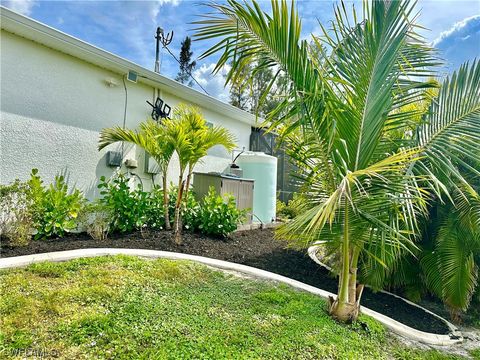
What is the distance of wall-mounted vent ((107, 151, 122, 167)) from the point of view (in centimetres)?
621

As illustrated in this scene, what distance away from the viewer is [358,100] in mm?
2885

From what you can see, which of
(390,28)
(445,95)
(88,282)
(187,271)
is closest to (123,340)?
(88,282)

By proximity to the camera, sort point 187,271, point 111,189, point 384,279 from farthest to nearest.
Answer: point 111,189
point 384,279
point 187,271

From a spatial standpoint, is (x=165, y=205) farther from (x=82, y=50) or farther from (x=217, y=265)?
(x=82, y=50)

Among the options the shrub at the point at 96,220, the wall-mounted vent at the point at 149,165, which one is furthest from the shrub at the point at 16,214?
the wall-mounted vent at the point at 149,165

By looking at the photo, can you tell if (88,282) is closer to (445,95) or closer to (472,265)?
(445,95)

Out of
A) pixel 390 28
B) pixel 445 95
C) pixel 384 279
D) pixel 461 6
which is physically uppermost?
pixel 461 6

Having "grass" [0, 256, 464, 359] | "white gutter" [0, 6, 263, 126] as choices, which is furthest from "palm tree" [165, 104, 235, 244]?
"grass" [0, 256, 464, 359]

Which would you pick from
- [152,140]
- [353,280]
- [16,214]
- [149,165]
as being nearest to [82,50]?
[152,140]

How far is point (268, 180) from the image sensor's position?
864 centimetres

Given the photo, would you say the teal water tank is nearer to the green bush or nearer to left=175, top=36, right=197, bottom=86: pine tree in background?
the green bush

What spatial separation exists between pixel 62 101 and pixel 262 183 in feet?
17.2

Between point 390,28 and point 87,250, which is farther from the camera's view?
point 87,250

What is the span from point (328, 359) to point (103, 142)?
5367 millimetres
